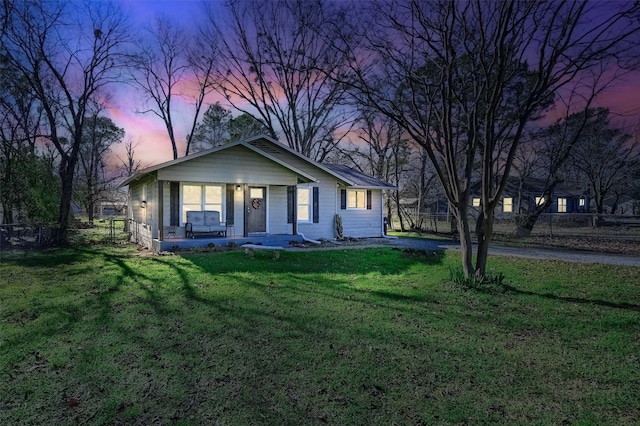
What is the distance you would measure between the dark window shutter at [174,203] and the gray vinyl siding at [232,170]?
66 cm

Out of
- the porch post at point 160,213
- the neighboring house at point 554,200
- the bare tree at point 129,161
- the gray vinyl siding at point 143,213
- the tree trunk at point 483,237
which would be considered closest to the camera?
the tree trunk at point 483,237

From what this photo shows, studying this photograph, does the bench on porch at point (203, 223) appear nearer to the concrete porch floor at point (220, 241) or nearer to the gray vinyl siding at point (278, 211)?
the concrete porch floor at point (220, 241)

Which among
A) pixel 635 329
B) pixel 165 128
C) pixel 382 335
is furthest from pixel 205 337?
pixel 165 128

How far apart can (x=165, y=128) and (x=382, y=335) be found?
27.2 m

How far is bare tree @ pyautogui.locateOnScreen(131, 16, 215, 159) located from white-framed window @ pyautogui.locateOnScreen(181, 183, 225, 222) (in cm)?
1387

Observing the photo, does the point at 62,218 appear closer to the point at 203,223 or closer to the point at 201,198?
the point at 201,198

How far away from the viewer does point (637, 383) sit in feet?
11.0

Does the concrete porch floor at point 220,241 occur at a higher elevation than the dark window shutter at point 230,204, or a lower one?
lower

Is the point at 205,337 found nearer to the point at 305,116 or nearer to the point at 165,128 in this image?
the point at 305,116

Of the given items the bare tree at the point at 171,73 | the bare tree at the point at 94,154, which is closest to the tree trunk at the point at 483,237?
the bare tree at the point at 171,73

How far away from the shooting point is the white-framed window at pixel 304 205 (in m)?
16.6

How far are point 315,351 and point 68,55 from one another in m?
17.1

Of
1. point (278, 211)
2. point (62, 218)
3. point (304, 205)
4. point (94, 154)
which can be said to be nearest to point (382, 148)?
point (304, 205)

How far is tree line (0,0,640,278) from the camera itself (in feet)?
22.8
